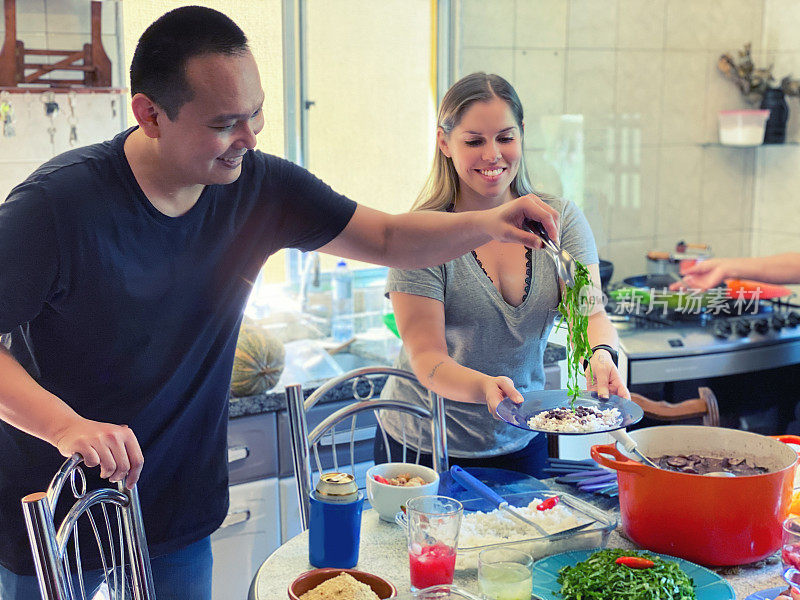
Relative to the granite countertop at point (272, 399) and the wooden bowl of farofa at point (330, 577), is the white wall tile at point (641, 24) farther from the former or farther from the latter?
the wooden bowl of farofa at point (330, 577)

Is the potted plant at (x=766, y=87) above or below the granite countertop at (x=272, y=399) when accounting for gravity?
above

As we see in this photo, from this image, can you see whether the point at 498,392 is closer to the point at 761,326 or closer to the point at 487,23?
the point at 761,326

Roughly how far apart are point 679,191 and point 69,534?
316cm

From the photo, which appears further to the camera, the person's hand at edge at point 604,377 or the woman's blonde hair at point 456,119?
the woman's blonde hair at point 456,119

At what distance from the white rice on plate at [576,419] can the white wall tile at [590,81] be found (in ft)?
6.95

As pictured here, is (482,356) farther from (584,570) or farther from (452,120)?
(584,570)

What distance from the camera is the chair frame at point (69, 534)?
3.71 feet

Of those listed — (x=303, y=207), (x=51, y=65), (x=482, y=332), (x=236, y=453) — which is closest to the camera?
(x=303, y=207)

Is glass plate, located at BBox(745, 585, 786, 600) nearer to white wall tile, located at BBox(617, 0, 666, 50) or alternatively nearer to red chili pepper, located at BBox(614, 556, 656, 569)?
red chili pepper, located at BBox(614, 556, 656, 569)

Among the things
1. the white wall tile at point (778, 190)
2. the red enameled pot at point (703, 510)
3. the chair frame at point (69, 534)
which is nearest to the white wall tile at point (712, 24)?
the white wall tile at point (778, 190)

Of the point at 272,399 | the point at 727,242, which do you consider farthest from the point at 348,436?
the point at 727,242

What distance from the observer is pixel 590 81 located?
11.5ft

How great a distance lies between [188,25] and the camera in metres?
1.36

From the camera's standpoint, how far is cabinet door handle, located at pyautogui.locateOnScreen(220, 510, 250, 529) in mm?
2338
